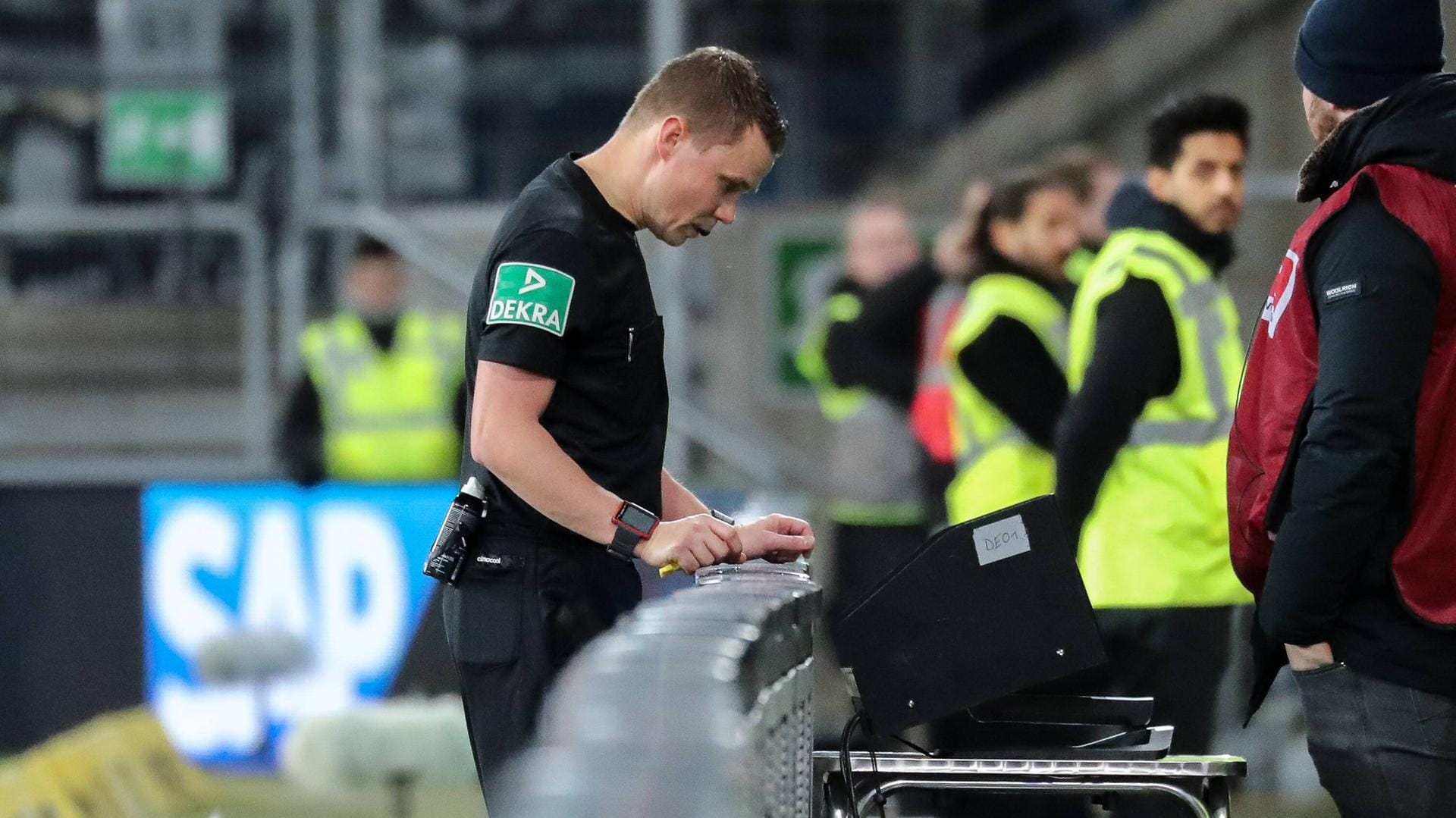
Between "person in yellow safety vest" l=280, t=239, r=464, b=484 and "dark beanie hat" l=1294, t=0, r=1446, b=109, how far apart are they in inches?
188

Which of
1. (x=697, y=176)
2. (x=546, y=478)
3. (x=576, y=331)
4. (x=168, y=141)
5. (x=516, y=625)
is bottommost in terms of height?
(x=516, y=625)

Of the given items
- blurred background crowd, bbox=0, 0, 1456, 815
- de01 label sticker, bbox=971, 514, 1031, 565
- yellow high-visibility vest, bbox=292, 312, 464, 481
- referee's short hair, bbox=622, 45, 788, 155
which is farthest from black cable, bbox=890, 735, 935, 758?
yellow high-visibility vest, bbox=292, 312, 464, 481

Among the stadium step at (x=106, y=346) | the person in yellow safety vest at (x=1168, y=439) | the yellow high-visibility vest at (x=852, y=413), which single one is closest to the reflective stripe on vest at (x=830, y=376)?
the yellow high-visibility vest at (x=852, y=413)

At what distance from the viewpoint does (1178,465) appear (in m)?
4.52

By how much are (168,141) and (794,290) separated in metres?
2.45

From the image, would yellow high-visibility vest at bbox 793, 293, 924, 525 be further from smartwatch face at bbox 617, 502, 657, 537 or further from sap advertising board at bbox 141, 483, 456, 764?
smartwatch face at bbox 617, 502, 657, 537

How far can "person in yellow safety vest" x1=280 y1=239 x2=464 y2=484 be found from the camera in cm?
752

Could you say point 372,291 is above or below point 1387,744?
above

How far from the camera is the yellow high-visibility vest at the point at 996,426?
5.61m

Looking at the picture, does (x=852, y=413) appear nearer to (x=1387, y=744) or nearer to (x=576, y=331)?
(x=576, y=331)

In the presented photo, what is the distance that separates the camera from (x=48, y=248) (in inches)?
333

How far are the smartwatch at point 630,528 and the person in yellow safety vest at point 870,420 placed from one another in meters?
3.74

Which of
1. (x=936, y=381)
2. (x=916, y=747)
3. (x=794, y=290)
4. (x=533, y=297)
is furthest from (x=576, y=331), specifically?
(x=794, y=290)

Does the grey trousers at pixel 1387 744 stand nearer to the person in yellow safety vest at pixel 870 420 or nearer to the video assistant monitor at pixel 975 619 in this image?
the video assistant monitor at pixel 975 619
